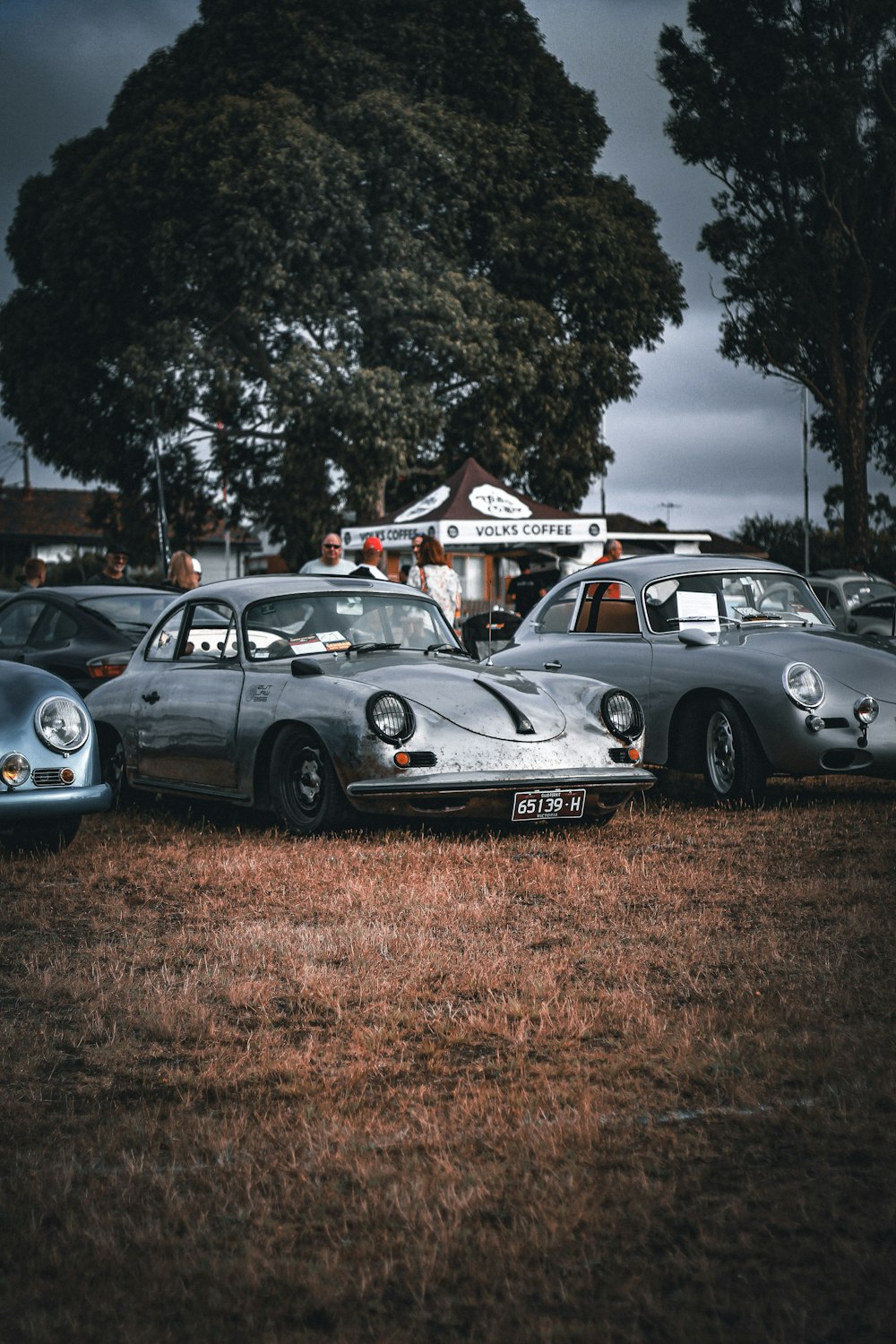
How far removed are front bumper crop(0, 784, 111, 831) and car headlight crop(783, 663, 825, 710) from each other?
3876mm

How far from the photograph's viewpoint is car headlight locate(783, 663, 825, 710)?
867 centimetres

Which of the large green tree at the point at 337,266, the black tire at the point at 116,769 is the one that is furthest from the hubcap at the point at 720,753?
the large green tree at the point at 337,266

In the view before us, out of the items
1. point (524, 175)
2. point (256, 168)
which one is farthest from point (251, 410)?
point (524, 175)

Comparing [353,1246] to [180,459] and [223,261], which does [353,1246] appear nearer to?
[223,261]

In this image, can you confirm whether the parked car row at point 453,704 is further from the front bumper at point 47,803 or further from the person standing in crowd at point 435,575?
the person standing in crowd at point 435,575

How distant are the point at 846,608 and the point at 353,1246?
2047cm

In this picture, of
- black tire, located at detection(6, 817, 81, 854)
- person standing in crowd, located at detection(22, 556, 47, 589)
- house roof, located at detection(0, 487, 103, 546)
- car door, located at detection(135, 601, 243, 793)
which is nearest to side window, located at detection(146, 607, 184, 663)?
car door, located at detection(135, 601, 243, 793)

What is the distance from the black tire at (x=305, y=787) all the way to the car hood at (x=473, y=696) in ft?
1.49

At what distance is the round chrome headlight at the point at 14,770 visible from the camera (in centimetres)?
704

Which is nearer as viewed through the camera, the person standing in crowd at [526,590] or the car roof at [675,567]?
the car roof at [675,567]

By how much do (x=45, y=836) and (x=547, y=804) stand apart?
2527 mm

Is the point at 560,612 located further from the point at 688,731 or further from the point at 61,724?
the point at 61,724

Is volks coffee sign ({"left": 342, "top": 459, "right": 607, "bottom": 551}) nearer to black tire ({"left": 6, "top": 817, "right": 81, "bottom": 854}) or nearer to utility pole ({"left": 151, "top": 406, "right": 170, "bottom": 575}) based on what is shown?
utility pole ({"left": 151, "top": 406, "right": 170, "bottom": 575})

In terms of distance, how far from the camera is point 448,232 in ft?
108
